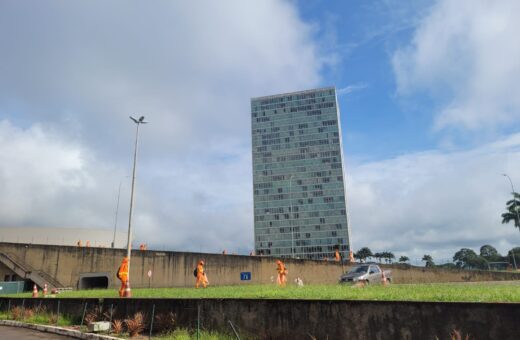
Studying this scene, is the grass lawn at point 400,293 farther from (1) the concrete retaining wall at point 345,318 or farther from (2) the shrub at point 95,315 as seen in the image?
(2) the shrub at point 95,315

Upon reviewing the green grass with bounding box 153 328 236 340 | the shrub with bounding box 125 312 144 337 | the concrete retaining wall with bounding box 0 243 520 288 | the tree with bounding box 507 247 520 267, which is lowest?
the green grass with bounding box 153 328 236 340

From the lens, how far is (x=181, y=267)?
34719 mm

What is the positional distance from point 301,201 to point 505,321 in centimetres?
15131

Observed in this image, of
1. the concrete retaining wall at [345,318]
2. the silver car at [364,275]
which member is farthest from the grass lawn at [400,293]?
the silver car at [364,275]

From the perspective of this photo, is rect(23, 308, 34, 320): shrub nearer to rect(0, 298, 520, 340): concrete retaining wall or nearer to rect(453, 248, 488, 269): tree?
rect(0, 298, 520, 340): concrete retaining wall

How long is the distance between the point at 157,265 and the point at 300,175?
419 feet

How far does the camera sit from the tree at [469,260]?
112 metres

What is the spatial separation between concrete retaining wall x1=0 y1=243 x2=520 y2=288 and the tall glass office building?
10767cm

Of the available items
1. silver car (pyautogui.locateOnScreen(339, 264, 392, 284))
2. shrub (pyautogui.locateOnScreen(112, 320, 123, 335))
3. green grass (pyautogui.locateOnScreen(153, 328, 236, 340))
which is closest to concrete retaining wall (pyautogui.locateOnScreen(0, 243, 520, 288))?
silver car (pyautogui.locateOnScreen(339, 264, 392, 284))

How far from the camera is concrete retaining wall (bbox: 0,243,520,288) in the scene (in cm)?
3075

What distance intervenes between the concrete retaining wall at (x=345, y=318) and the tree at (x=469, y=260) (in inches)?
4414

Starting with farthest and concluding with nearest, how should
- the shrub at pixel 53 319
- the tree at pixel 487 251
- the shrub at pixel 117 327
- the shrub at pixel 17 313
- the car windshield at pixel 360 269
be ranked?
the tree at pixel 487 251 < the car windshield at pixel 360 269 < the shrub at pixel 17 313 < the shrub at pixel 53 319 < the shrub at pixel 117 327

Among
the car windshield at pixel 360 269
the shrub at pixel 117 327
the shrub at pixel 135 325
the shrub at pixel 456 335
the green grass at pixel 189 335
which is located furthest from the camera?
the car windshield at pixel 360 269

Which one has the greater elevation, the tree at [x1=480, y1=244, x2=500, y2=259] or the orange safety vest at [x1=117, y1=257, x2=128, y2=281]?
the tree at [x1=480, y1=244, x2=500, y2=259]
